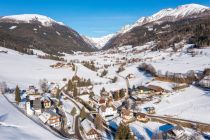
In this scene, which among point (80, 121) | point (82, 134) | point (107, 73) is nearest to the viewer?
point (82, 134)

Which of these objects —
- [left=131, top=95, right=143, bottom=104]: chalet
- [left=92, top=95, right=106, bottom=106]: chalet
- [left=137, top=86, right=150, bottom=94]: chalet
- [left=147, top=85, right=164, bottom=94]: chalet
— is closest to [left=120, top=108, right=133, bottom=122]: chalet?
[left=131, top=95, right=143, bottom=104]: chalet

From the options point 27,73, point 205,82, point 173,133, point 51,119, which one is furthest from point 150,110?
point 27,73

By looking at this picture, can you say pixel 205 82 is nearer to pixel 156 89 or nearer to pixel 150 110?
pixel 156 89

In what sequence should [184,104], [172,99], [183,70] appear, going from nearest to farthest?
1. [184,104]
2. [172,99]
3. [183,70]

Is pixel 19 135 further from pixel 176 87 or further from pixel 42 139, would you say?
pixel 176 87

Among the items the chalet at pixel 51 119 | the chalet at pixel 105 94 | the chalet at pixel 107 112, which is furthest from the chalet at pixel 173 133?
the chalet at pixel 105 94

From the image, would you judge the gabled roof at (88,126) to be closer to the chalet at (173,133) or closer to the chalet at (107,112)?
the chalet at (107,112)

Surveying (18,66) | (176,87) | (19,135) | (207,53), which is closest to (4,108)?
(19,135)
